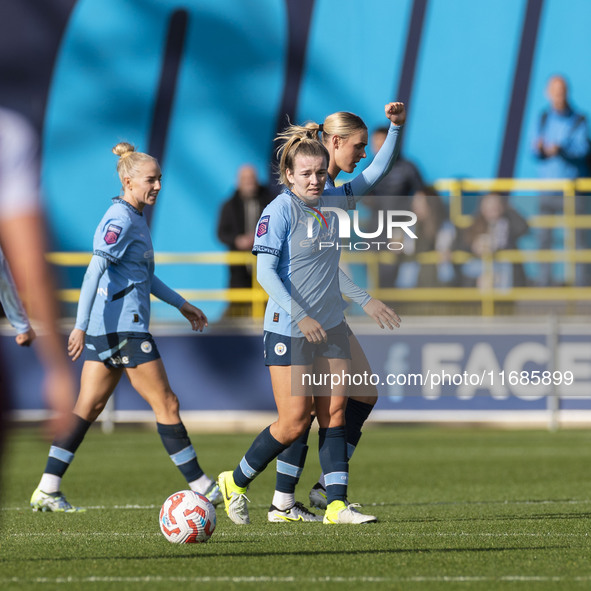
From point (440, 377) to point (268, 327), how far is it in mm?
7514

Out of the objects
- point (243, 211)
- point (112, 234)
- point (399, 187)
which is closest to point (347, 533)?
point (112, 234)

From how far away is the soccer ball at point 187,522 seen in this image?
595 centimetres

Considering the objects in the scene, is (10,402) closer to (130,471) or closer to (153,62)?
(130,471)

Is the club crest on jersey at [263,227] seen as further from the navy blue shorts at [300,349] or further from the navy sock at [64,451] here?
the navy sock at [64,451]

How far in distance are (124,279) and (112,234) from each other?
270mm

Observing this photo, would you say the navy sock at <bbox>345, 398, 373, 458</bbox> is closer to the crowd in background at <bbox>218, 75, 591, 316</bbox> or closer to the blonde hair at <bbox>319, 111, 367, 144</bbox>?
the blonde hair at <bbox>319, 111, 367, 144</bbox>

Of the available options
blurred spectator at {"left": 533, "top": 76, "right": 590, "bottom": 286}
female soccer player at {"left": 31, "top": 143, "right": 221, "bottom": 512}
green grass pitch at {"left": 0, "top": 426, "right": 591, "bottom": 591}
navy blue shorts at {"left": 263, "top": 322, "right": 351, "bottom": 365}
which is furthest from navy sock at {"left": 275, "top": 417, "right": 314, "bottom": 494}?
blurred spectator at {"left": 533, "top": 76, "right": 590, "bottom": 286}

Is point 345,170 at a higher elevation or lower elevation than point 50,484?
higher

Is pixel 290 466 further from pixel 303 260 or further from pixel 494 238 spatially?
pixel 494 238

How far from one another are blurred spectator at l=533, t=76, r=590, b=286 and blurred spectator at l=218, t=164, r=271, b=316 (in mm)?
3105

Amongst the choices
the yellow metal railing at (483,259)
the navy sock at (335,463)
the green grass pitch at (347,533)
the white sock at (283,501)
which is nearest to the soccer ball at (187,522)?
the green grass pitch at (347,533)

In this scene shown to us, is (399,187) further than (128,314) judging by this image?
Yes

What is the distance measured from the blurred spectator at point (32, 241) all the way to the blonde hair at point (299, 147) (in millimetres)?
3070

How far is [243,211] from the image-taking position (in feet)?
49.1
